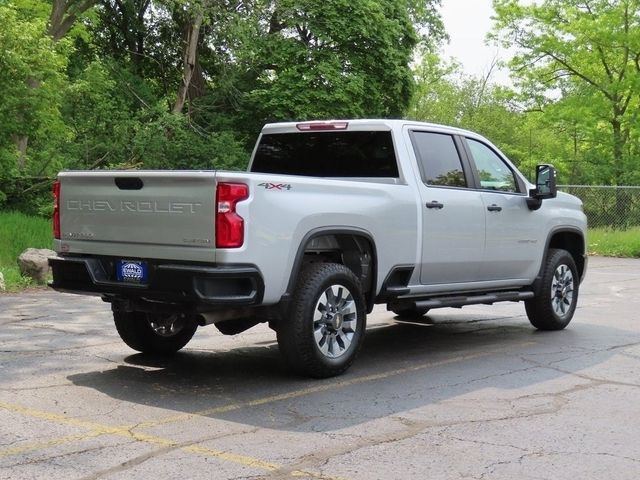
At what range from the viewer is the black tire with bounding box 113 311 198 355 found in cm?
724

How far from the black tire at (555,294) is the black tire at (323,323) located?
9.76 feet

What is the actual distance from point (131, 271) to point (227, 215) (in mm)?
986

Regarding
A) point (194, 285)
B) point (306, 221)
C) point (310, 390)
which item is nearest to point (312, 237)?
point (306, 221)

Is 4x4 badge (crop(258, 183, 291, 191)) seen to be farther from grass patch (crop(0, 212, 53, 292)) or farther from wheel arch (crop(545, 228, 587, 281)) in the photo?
grass patch (crop(0, 212, 53, 292))

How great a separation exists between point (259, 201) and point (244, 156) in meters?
23.5

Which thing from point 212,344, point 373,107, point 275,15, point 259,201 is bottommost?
point 212,344

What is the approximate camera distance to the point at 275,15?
97.6 ft

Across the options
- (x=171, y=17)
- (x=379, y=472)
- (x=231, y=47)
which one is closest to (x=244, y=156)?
(x=231, y=47)

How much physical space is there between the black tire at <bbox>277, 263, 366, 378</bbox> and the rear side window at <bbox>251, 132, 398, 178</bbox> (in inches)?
52.6

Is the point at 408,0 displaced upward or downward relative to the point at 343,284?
upward

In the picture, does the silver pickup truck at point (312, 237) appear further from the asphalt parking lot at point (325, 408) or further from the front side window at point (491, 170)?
the asphalt parking lot at point (325, 408)

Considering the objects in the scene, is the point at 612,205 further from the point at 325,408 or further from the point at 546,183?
the point at 325,408

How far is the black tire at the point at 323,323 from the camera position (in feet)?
20.2

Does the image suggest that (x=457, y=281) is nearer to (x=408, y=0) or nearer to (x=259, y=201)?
(x=259, y=201)
